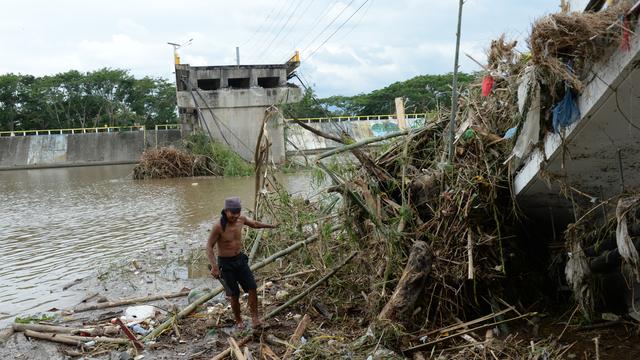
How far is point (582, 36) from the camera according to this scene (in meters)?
3.75

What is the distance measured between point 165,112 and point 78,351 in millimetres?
52550

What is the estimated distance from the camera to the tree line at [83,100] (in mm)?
47281

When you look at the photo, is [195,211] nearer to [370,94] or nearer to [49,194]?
[49,194]

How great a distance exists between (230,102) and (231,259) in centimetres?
2458

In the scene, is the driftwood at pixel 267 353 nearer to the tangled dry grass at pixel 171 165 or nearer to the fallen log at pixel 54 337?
the fallen log at pixel 54 337

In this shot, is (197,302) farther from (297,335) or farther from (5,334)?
(5,334)

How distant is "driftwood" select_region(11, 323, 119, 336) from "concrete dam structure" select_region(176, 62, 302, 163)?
74.1 feet

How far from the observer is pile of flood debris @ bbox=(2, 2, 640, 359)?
14.7ft

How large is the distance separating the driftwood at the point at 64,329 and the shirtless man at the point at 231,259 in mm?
1325

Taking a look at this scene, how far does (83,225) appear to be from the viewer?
42.2 feet

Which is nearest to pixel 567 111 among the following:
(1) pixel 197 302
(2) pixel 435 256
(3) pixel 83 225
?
(2) pixel 435 256

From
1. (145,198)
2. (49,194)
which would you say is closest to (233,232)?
(145,198)

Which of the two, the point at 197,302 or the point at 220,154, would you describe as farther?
the point at 220,154

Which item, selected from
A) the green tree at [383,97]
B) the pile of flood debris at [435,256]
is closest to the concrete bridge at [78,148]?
the green tree at [383,97]
